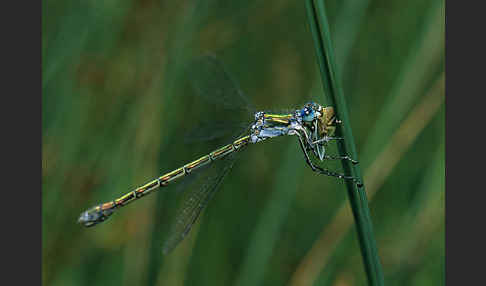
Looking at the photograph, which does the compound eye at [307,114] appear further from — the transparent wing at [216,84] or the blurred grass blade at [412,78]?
the blurred grass blade at [412,78]

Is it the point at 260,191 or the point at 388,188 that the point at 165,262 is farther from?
the point at 388,188

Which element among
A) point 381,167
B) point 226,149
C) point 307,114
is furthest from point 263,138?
point 381,167

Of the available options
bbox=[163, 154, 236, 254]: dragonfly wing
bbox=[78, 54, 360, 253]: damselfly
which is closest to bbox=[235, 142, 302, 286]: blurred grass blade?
bbox=[78, 54, 360, 253]: damselfly

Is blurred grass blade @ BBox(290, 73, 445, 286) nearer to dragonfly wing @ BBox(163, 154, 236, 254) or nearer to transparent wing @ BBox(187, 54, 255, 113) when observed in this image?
A: dragonfly wing @ BBox(163, 154, 236, 254)

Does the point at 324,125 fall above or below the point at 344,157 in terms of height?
above

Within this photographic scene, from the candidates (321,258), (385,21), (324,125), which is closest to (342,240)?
(321,258)

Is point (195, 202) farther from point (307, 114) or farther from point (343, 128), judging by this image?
point (343, 128)
